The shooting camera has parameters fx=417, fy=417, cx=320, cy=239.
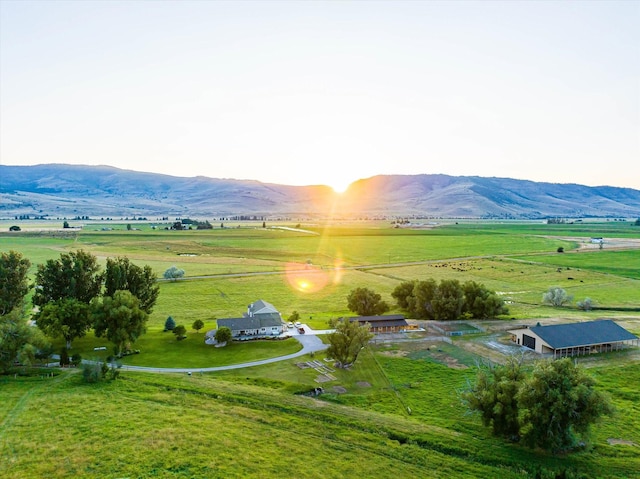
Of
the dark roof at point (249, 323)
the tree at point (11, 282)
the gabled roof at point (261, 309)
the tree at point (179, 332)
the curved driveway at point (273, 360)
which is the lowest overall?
the curved driveway at point (273, 360)

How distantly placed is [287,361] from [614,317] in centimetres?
6755

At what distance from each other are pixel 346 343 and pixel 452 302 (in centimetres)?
3450

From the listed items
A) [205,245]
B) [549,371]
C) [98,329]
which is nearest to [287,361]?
[98,329]

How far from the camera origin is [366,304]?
3255 inches

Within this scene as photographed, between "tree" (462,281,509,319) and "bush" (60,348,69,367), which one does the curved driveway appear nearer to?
"bush" (60,348,69,367)

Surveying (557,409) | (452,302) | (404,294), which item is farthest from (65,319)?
(452,302)

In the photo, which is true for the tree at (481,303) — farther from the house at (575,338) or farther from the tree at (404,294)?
the house at (575,338)

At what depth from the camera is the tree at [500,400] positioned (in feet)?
126

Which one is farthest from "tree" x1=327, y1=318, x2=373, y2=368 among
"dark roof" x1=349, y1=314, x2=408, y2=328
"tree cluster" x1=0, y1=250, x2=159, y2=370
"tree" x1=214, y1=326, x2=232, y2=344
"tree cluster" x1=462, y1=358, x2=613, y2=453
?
"tree cluster" x1=0, y1=250, x2=159, y2=370

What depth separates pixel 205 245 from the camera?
183500mm

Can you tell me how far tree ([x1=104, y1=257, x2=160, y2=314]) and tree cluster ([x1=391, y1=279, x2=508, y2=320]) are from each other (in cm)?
4993

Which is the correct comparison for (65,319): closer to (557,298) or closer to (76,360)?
(76,360)

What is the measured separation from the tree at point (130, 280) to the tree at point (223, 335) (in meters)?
16.1

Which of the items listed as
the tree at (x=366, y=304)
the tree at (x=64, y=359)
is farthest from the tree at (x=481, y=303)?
the tree at (x=64, y=359)
